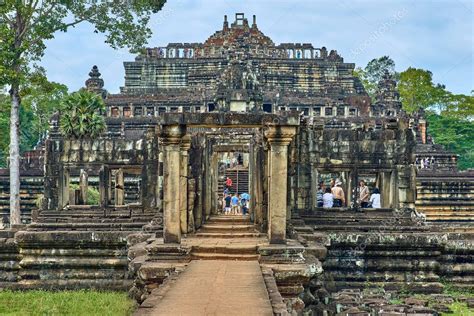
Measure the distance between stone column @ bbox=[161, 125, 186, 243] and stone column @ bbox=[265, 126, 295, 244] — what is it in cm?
133

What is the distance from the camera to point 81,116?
1198 inches

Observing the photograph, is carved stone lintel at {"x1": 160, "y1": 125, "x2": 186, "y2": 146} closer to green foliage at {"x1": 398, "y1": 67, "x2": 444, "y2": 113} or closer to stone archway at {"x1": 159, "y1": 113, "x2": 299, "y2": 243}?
stone archway at {"x1": 159, "y1": 113, "x2": 299, "y2": 243}

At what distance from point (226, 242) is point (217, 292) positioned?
325 centimetres

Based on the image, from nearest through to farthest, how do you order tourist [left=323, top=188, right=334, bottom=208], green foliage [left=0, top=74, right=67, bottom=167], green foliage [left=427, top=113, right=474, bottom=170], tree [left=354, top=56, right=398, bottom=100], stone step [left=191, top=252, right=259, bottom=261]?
stone step [left=191, top=252, right=259, bottom=261] < tourist [left=323, top=188, right=334, bottom=208] < green foliage [left=427, top=113, right=474, bottom=170] < green foliage [left=0, top=74, right=67, bottom=167] < tree [left=354, top=56, right=398, bottom=100]

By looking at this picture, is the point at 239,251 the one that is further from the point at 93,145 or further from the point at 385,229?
the point at 93,145

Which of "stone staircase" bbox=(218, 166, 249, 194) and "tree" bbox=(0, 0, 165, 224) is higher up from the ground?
"tree" bbox=(0, 0, 165, 224)

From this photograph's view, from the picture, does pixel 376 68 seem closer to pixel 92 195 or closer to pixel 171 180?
pixel 92 195

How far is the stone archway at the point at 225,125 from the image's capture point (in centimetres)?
956

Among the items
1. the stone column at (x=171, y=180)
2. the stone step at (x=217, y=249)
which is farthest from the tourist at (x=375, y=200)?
the stone column at (x=171, y=180)

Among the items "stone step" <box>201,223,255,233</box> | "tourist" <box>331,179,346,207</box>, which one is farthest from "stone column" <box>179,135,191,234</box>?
"tourist" <box>331,179,346,207</box>

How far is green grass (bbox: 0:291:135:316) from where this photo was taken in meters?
10.3

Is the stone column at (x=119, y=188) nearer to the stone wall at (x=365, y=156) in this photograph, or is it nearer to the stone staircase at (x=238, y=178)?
the stone wall at (x=365, y=156)

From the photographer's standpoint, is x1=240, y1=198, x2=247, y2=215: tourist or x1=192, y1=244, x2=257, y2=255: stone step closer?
x1=192, y1=244, x2=257, y2=255: stone step

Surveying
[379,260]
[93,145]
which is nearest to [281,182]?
[379,260]
